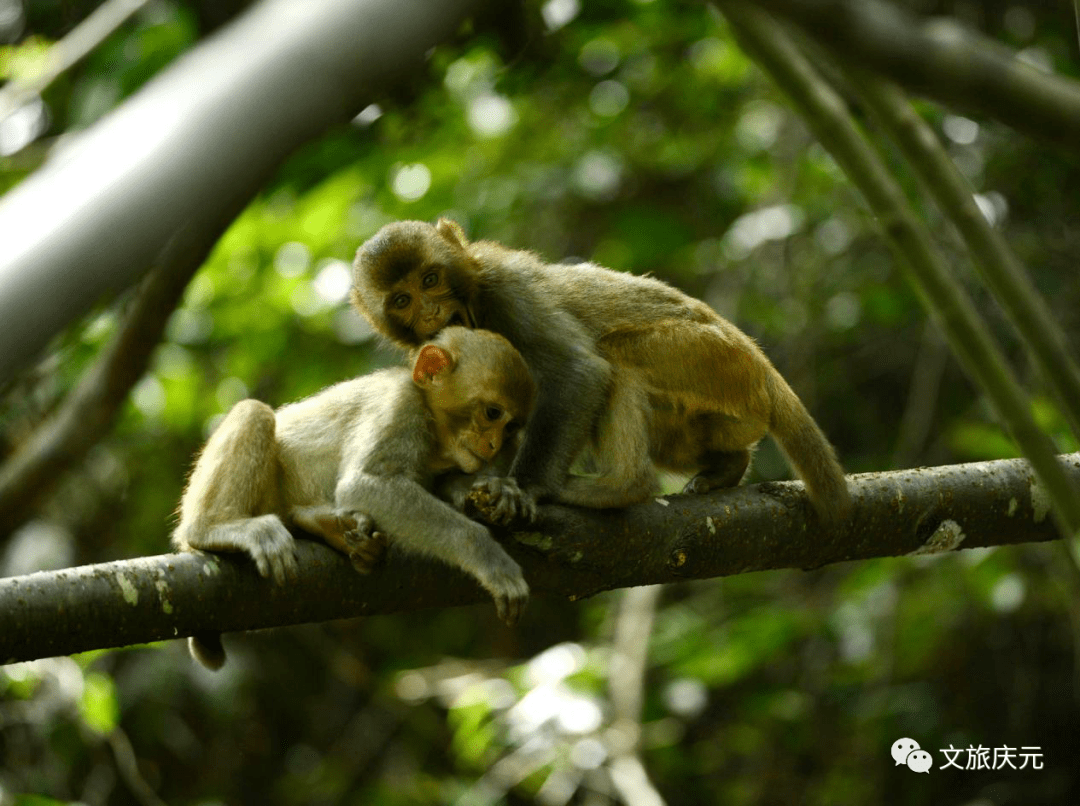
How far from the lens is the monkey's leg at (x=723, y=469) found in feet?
15.0

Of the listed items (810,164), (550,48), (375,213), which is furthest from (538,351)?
(810,164)

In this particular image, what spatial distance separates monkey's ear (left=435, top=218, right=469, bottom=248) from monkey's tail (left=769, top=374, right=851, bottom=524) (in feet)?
4.91

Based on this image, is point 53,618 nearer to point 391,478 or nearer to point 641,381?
point 391,478

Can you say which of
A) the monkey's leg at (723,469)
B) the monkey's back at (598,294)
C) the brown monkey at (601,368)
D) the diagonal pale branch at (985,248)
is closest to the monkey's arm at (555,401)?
the brown monkey at (601,368)

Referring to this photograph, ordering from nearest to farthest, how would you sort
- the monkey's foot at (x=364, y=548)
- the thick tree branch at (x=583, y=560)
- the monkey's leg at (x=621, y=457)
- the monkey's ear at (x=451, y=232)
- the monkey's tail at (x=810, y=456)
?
the thick tree branch at (x=583, y=560)
the monkey's foot at (x=364, y=548)
the monkey's leg at (x=621, y=457)
the monkey's tail at (x=810, y=456)
the monkey's ear at (x=451, y=232)

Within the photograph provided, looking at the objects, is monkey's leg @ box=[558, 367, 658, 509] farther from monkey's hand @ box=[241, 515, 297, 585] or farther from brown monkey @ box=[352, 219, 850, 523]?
monkey's hand @ box=[241, 515, 297, 585]

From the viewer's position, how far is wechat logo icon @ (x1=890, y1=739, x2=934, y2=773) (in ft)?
23.7

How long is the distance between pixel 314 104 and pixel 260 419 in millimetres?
3527

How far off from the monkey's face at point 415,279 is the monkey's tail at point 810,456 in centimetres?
137

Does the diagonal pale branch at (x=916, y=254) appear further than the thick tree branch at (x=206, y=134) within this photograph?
Yes

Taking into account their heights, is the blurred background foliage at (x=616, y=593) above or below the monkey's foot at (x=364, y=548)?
below

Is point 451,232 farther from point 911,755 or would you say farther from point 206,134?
point 911,755

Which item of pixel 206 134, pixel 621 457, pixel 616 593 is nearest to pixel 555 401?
pixel 621 457

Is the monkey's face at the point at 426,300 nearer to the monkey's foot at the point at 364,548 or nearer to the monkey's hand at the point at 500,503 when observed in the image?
the monkey's hand at the point at 500,503
